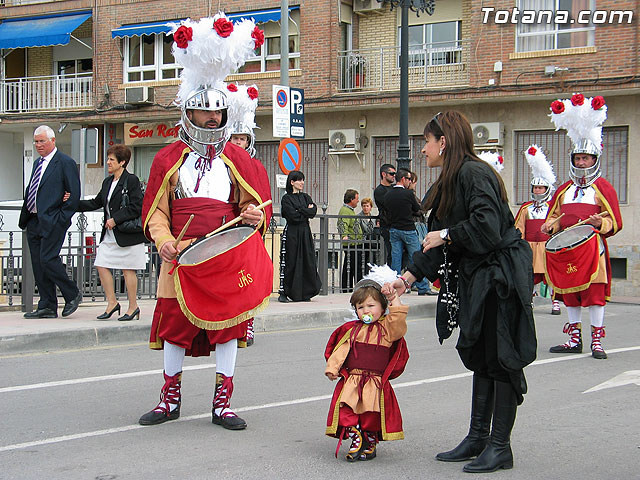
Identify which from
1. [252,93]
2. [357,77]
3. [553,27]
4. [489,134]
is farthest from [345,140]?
[252,93]

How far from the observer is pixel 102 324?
33.2 feet

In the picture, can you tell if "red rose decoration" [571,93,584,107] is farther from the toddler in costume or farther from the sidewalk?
the toddler in costume

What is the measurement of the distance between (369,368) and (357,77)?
20.7 meters

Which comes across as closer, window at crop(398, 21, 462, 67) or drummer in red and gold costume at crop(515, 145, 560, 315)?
drummer in red and gold costume at crop(515, 145, 560, 315)

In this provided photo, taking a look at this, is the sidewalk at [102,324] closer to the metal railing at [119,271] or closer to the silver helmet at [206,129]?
the metal railing at [119,271]

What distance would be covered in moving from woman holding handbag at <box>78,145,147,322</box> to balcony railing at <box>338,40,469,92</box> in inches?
595

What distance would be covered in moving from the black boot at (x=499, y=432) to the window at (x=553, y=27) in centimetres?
1862

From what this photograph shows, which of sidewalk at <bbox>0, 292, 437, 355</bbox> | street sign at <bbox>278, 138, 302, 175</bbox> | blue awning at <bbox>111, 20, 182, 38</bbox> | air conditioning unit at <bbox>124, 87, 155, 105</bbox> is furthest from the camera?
air conditioning unit at <bbox>124, 87, 155, 105</bbox>

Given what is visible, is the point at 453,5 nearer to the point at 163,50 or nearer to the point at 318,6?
the point at 318,6

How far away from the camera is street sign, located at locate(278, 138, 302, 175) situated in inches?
630

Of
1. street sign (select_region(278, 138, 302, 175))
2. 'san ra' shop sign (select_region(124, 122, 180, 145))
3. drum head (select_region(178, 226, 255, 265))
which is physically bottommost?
drum head (select_region(178, 226, 255, 265))

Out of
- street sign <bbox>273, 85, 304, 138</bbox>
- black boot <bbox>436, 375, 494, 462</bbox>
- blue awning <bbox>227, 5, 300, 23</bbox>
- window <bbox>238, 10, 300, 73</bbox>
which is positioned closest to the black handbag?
black boot <bbox>436, 375, 494, 462</bbox>

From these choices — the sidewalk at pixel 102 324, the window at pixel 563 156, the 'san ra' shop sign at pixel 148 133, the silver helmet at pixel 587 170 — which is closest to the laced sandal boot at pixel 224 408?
the sidewalk at pixel 102 324

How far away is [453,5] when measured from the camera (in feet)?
78.5
